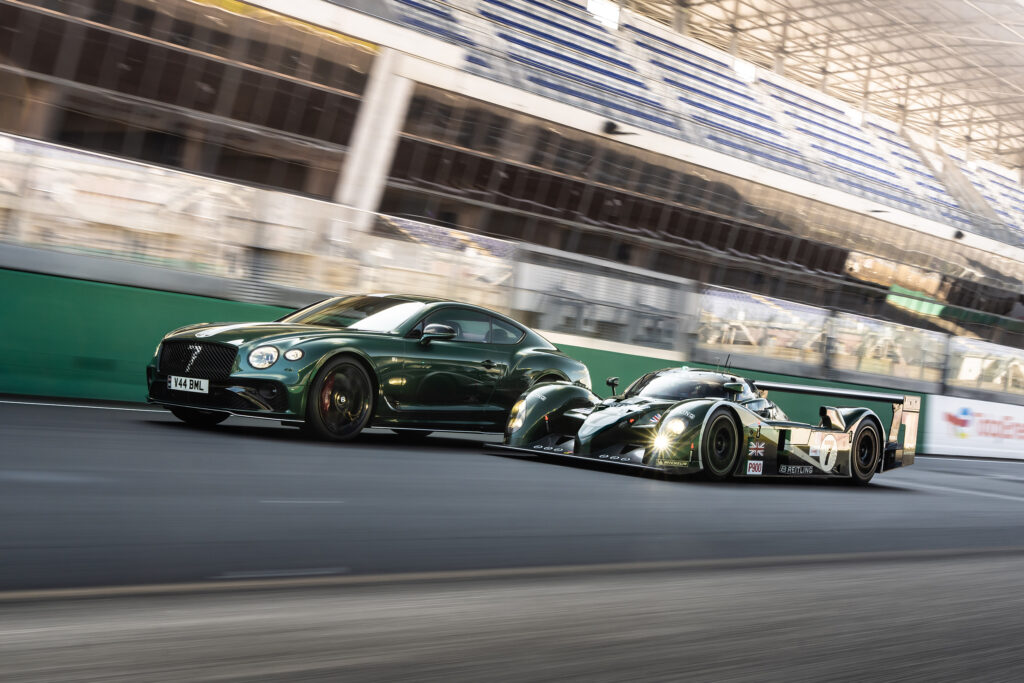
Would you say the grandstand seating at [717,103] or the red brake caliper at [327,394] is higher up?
the grandstand seating at [717,103]

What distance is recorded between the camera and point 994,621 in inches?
170

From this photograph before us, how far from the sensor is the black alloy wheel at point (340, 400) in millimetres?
8414

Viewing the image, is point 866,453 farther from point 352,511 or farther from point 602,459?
point 352,511

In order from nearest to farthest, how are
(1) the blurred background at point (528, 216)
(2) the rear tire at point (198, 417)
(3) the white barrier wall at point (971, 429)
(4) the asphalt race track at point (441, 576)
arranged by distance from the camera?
1. (4) the asphalt race track at point (441, 576)
2. (1) the blurred background at point (528, 216)
3. (2) the rear tire at point (198, 417)
4. (3) the white barrier wall at point (971, 429)

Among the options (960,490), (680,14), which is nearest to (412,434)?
(960,490)

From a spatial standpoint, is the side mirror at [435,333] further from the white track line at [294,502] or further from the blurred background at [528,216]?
the white track line at [294,502]

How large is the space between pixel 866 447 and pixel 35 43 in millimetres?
21889

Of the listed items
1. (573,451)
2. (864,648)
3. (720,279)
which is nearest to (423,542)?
(864,648)

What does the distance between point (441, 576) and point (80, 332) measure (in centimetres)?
771

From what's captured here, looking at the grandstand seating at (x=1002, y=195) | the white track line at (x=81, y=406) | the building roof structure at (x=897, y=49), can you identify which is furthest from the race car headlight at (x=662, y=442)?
the grandstand seating at (x=1002, y=195)

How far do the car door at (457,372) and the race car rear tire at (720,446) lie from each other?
199cm

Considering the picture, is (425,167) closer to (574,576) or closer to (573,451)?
(573,451)

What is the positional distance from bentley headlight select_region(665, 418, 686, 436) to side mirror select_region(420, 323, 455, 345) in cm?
198

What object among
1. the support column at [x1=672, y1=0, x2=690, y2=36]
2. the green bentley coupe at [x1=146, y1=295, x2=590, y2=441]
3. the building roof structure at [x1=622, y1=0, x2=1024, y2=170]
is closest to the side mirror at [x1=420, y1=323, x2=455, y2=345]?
the green bentley coupe at [x1=146, y1=295, x2=590, y2=441]
